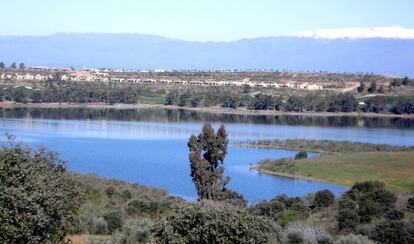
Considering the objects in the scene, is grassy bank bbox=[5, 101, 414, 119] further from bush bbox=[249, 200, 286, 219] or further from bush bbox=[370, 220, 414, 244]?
bush bbox=[370, 220, 414, 244]

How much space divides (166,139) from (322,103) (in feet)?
149

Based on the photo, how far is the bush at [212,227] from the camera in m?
14.7

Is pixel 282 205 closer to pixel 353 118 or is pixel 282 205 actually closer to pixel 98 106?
pixel 353 118

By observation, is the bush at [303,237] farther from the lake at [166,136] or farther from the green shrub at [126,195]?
the lake at [166,136]

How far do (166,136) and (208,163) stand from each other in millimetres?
37502

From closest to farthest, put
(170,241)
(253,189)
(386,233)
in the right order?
(170,241), (386,233), (253,189)

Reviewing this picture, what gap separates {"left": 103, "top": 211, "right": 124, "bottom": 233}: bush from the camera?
2286 cm

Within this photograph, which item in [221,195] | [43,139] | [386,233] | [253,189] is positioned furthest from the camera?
[43,139]

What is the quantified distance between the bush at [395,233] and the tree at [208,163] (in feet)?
51.0

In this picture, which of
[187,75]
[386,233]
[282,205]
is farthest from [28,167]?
[187,75]

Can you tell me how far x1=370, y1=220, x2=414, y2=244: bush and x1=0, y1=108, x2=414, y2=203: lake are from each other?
18902 millimetres

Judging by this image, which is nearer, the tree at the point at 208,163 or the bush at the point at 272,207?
the bush at the point at 272,207

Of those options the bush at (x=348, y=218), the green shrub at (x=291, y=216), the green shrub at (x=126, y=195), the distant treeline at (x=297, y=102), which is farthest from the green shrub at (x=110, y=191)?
the distant treeline at (x=297, y=102)

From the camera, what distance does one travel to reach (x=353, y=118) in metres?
106
